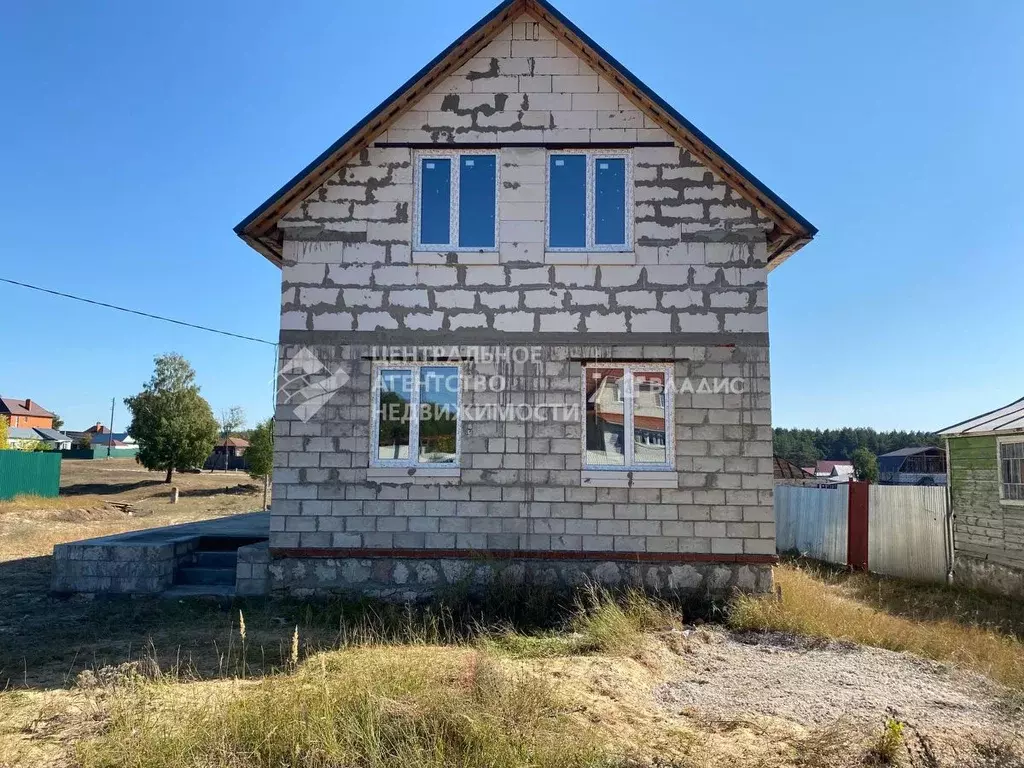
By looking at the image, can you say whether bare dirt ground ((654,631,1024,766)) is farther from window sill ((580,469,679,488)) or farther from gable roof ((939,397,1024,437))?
gable roof ((939,397,1024,437))

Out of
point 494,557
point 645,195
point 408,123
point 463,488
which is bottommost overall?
point 494,557

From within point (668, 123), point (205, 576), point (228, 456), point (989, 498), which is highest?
point (668, 123)

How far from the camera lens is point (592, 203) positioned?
9.40 meters

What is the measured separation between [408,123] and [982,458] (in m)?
12.6

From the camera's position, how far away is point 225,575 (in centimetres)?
998

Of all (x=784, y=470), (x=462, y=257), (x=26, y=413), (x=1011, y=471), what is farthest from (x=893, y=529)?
(x=26, y=413)

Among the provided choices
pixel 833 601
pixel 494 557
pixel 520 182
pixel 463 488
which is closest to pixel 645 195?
pixel 520 182

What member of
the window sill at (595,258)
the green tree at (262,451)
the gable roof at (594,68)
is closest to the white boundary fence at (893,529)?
the gable roof at (594,68)

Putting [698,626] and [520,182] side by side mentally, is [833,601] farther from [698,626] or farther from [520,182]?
[520,182]

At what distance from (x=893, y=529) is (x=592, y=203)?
10.9 m

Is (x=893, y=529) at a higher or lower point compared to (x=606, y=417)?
lower

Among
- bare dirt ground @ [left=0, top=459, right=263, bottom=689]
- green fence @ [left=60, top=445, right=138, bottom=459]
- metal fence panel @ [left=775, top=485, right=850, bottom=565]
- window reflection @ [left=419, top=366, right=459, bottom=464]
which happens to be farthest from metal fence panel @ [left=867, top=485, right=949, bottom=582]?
green fence @ [left=60, top=445, right=138, bottom=459]

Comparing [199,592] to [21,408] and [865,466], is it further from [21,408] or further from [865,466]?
[21,408]

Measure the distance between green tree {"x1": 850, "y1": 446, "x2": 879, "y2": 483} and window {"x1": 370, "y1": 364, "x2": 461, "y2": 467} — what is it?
235ft
